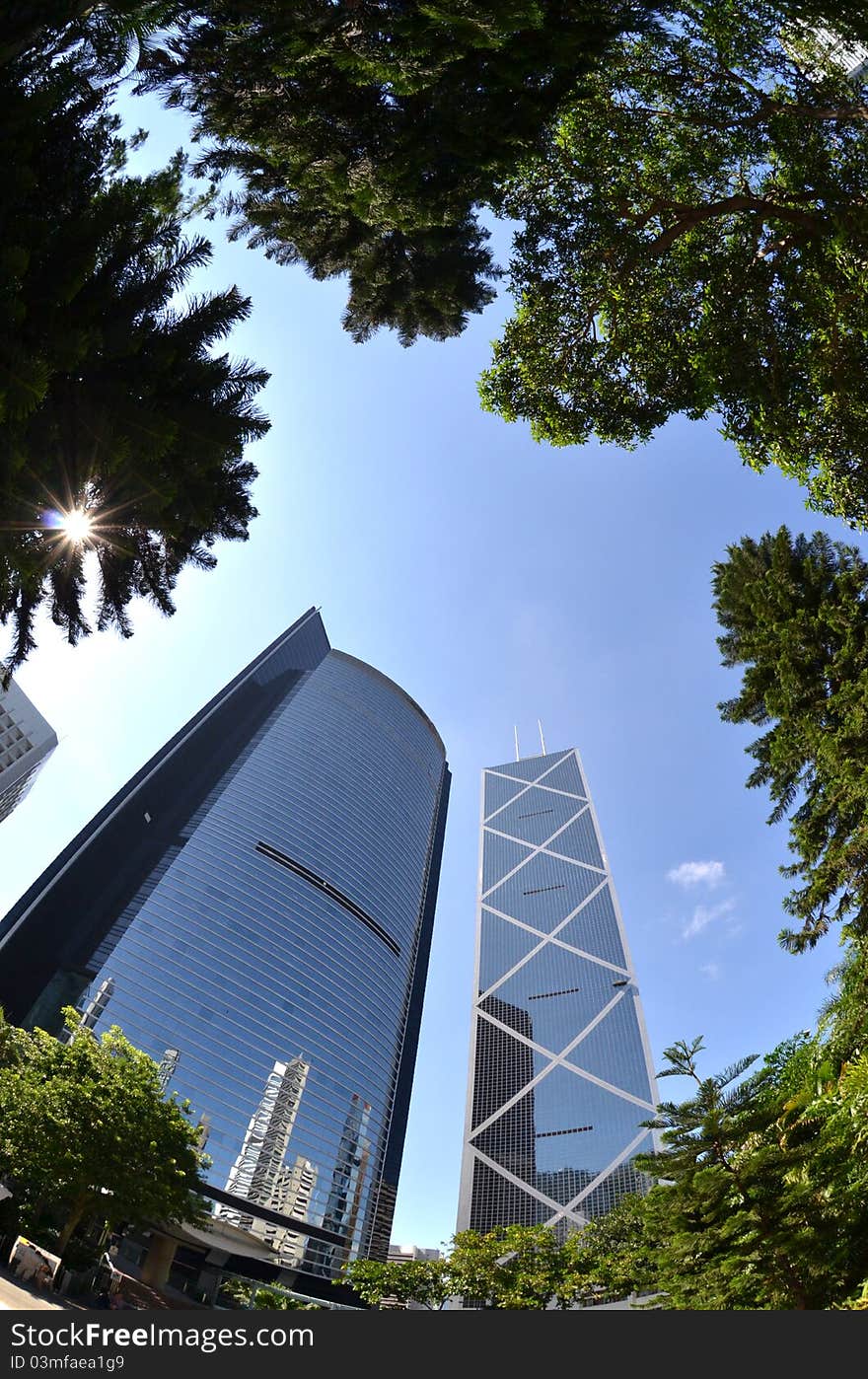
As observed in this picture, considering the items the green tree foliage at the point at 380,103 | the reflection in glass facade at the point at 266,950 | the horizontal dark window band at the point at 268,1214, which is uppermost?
the reflection in glass facade at the point at 266,950

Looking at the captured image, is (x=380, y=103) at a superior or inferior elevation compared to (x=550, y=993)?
inferior

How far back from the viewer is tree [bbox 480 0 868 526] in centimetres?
542

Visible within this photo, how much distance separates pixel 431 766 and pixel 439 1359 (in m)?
100

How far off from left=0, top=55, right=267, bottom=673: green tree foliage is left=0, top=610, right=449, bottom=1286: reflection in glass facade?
4927cm

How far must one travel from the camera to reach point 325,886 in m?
70.5

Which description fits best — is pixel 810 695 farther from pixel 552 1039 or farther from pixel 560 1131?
pixel 552 1039

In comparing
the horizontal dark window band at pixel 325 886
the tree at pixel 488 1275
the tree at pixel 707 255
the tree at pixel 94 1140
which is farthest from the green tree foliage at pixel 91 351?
the horizontal dark window band at pixel 325 886

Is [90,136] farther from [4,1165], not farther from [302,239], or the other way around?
[4,1165]

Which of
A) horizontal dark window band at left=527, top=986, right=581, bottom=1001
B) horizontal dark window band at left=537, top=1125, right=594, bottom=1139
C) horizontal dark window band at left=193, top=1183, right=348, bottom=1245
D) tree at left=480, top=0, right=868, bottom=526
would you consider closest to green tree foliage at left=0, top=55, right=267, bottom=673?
tree at left=480, top=0, right=868, bottom=526

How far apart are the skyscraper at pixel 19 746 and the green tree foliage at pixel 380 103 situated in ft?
257

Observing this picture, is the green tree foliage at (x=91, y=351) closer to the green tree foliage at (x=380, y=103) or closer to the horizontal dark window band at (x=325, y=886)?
the green tree foliage at (x=380, y=103)

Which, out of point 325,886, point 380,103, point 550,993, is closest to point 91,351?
point 380,103

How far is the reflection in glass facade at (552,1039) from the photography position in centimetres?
6856

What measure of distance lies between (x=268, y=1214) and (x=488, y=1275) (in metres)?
44.2
